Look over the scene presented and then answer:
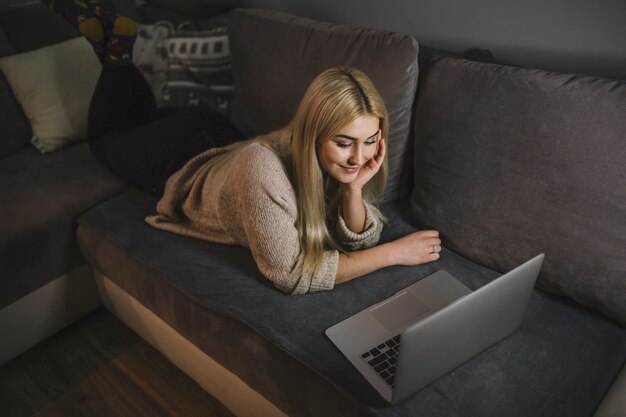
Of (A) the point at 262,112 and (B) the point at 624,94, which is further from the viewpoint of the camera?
(A) the point at 262,112

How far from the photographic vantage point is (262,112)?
5.71ft

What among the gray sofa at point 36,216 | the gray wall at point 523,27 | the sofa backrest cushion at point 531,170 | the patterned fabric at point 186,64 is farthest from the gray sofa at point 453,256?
the patterned fabric at point 186,64

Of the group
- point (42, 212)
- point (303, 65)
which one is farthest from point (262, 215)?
point (42, 212)

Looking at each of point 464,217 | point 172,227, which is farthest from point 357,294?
point 172,227

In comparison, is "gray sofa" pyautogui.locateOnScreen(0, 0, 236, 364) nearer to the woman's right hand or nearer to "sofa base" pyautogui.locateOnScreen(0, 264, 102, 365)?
"sofa base" pyautogui.locateOnScreen(0, 264, 102, 365)

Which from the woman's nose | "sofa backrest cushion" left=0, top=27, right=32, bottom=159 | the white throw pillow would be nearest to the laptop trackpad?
the woman's nose

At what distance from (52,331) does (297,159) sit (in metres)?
1.11

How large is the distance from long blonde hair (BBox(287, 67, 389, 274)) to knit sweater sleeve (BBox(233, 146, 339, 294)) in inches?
1.1

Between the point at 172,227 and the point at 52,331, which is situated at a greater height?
the point at 172,227

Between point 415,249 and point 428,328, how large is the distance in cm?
49

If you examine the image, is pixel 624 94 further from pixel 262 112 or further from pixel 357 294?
pixel 262 112

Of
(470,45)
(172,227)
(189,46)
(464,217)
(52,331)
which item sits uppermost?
(470,45)

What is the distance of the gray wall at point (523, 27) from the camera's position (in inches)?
51.2

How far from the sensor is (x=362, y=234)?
136 centimetres
